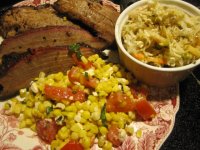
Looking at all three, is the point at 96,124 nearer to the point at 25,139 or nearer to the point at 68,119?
the point at 68,119

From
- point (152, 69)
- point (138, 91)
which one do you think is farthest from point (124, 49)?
point (138, 91)

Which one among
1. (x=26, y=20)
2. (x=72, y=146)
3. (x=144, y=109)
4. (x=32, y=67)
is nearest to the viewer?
(x=72, y=146)

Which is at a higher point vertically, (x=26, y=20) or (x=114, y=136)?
(x=26, y=20)

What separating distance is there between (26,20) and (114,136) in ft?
4.87

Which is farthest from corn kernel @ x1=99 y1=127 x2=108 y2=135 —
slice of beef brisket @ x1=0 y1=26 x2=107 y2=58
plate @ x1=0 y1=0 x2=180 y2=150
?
slice of beef brisket @ x1=0 y1=26 x2=107 y2=58

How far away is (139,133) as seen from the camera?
272 centimetres

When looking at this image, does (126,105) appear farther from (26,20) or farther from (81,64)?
(26,20)

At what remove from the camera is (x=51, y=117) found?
2.71 meters

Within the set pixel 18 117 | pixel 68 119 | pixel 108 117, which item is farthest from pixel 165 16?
pixel 18 117

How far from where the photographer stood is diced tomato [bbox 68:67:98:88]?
2.83 m

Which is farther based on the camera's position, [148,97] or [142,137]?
[148,97]

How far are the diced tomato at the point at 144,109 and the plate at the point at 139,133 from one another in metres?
0.06

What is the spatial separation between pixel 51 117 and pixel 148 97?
0.94 meters

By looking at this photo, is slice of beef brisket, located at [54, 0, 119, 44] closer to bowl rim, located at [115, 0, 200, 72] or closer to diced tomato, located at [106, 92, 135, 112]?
bowl rim, located at [115, 0, 200, 72]
